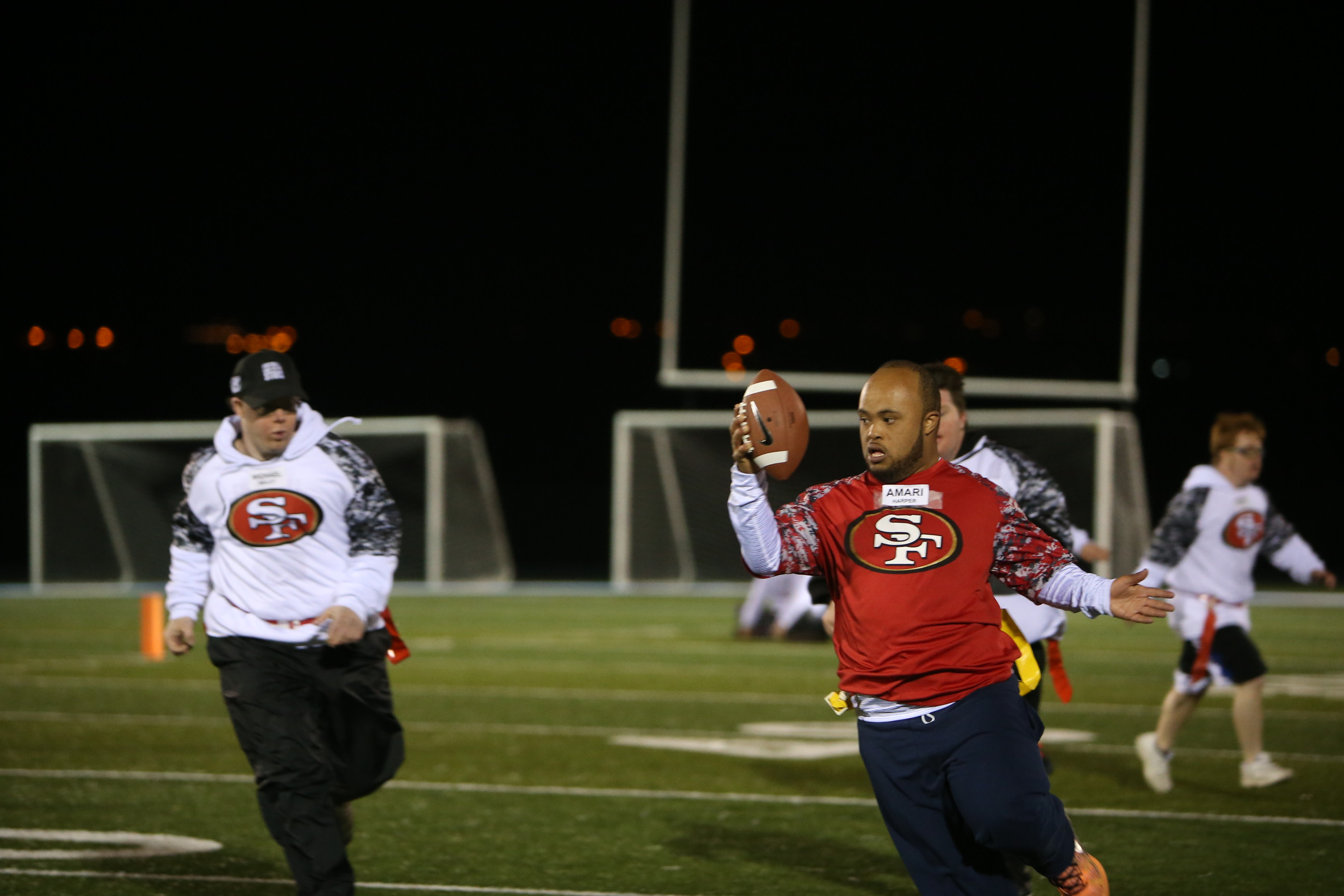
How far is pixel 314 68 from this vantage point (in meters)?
33.1

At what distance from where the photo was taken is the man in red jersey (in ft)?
13.2

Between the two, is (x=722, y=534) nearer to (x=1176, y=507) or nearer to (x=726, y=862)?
(x=1176, y=507)

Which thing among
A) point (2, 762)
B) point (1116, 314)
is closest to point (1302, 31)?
point (1116, 314)

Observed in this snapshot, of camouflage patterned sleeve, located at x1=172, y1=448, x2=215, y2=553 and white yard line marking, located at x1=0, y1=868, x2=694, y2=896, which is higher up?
camouflage patterned sleeve, located at x1=172, y1=448, x2=215, y2=553

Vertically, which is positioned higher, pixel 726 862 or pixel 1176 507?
pixel 1176 507

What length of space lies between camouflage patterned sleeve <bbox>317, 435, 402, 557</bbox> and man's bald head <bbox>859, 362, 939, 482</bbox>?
1.96m

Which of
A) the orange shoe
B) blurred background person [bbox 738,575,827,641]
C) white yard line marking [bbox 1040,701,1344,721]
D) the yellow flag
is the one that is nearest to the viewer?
the orange shoe

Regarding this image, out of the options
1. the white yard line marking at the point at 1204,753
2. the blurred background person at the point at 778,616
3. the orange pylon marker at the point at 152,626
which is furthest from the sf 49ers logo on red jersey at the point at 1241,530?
the blurred background person at the point at 778,616

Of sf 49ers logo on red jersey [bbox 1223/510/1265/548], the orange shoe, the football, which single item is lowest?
the orange shoe

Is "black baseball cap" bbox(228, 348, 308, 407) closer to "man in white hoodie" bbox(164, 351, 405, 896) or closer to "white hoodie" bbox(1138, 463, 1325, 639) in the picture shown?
"man in white hoodie" bbox(164, 351, 405, 896)

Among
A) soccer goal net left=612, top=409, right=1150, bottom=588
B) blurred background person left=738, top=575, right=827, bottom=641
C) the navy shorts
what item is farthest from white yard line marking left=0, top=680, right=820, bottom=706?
soccer goal net left=612, top=409, right=1150, bottom=588

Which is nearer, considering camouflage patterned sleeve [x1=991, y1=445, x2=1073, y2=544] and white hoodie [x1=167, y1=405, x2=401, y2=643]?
white hoodie [x1=167, y1=405, x2=401, y2=643]

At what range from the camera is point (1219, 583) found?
8.05 m

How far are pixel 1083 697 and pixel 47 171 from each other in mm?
28205
